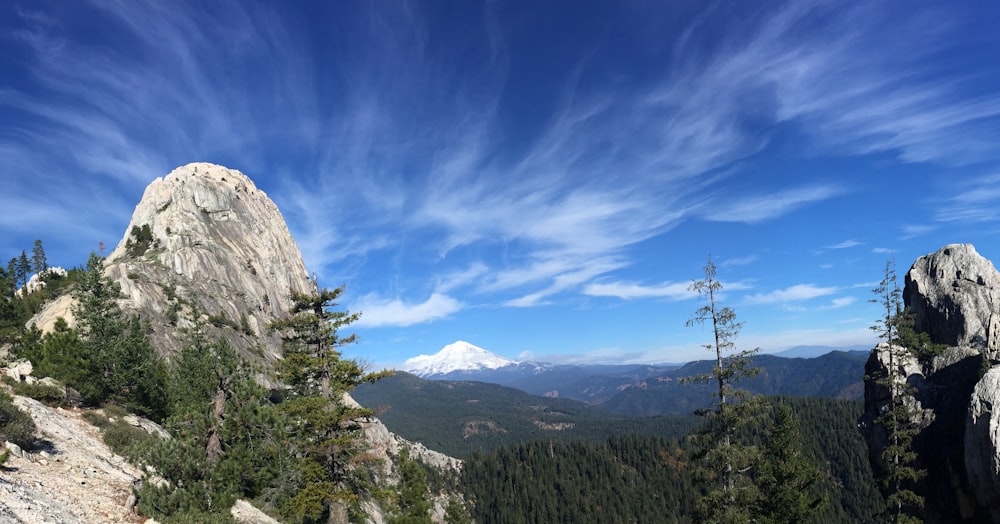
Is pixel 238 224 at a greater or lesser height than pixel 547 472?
greater

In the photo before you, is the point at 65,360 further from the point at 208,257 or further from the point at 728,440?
the point at 208,257

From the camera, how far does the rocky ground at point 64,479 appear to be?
1201 centimetres

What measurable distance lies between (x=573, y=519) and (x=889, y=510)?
151 metres

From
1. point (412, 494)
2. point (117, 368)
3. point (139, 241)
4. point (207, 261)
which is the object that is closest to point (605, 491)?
point (412, 494)

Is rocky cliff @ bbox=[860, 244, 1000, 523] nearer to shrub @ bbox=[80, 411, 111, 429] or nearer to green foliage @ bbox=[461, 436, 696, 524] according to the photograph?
shrub @ bbox=[80, 411, 111, 429]

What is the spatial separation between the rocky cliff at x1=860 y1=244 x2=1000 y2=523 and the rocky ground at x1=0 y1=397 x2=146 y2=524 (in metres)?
45.2

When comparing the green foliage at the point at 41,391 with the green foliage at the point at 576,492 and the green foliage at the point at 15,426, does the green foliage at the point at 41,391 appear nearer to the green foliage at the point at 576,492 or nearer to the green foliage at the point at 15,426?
the green foliage at the point at 15,426

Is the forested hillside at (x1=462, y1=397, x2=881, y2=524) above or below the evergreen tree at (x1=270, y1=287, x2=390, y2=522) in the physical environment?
below

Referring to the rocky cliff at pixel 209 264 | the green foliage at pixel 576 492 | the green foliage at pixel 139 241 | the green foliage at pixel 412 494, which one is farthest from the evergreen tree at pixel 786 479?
the green foliage at pixel 576 492

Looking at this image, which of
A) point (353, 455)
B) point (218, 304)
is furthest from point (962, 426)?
point (218, 304)

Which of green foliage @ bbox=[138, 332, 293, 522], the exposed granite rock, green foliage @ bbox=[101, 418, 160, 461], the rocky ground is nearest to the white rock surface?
the exposed granite rock

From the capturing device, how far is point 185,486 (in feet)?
54.7

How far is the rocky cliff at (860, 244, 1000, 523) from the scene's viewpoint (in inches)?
1243

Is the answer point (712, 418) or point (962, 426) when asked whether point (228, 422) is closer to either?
point (712, 418)
